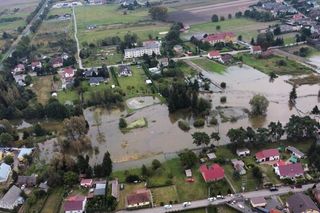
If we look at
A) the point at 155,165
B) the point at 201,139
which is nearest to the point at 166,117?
the point at 201,139

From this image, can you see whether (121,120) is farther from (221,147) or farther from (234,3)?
(234,3)

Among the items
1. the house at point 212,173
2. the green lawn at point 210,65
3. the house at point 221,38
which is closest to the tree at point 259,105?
the house at point 212,173

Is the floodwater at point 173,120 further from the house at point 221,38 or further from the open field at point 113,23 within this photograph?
the open field at point 113,23

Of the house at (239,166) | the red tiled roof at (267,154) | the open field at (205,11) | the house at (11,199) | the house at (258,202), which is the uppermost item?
the open field at (205,11)

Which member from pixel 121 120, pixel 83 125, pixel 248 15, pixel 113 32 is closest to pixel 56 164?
pixel 83 125

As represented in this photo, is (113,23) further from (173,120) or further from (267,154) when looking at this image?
(267,154)

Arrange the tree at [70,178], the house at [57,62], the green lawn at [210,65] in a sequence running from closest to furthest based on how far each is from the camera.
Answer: the tree at [70,178]
the green lawn at [210,65]
the house at [57,62]
